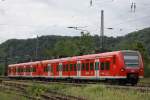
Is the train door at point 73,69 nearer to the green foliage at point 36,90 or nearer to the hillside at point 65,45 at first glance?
the green foliage at point 36,90

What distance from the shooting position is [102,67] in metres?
34.2

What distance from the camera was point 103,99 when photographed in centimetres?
2002

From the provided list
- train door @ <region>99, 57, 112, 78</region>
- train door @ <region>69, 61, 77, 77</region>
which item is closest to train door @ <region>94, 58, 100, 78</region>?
train door @ <region>99, 57, 112, 78</region>

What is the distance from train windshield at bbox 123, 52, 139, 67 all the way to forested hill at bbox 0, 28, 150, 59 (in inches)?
1079

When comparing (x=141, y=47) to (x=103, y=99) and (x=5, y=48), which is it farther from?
(x=5, y=48)

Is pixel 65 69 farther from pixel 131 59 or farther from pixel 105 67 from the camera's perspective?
Result: pixel 131 59

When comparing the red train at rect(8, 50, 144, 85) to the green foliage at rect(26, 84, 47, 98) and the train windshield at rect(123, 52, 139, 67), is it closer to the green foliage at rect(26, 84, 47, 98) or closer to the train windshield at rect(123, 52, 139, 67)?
the train windshield at rect(123, 52, 139, 67)

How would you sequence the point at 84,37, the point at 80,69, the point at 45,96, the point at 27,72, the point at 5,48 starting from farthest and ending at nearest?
1. the point at 5,48
2. the point at 84,37
3. the point at 27,72
4. the point at 80,69
5. the point at 45,96

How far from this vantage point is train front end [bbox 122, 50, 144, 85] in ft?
104

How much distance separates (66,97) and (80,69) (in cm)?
1784

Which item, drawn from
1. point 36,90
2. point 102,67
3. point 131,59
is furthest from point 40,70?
point 36,90

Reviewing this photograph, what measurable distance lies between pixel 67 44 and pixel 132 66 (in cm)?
6840

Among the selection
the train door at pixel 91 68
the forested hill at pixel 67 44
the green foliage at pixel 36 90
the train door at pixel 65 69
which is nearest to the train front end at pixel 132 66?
the train door at pixel 91 68

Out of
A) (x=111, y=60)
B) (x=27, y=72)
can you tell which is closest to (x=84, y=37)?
(x=27, y=72)
